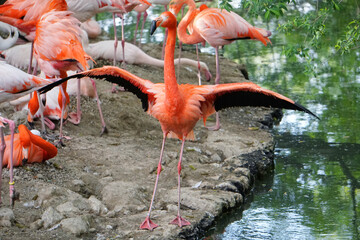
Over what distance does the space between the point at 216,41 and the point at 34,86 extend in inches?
103

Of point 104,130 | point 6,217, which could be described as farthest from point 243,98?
point 104,130

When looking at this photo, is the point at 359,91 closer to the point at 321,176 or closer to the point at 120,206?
the point at 321,176

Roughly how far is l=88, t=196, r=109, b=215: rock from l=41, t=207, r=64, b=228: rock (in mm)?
288

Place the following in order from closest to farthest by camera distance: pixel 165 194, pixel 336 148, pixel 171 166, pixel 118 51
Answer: pixel 165 194 → pixel 171 166 → pixel 336 148 → pixel 118 51

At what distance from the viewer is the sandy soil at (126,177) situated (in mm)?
3969

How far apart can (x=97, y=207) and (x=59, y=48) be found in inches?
60.2

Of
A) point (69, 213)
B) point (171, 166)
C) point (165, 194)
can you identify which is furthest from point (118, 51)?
point (69, 213)

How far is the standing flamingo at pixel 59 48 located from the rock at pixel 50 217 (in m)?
1.29

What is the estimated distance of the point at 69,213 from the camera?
159 inches

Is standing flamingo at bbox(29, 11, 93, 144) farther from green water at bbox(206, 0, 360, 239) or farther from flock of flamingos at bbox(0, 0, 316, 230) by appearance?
green water at bbox(206, 0, 360, 239)

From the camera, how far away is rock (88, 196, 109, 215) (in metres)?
4.20

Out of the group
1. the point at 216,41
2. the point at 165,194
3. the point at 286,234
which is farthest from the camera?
the point at 216,41

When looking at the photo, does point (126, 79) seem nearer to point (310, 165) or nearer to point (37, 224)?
point (37, 224)

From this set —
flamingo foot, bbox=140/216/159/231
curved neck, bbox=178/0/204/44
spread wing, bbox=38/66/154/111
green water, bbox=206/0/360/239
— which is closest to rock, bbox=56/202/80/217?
flamingo foot, bbox=140/216/159/231
